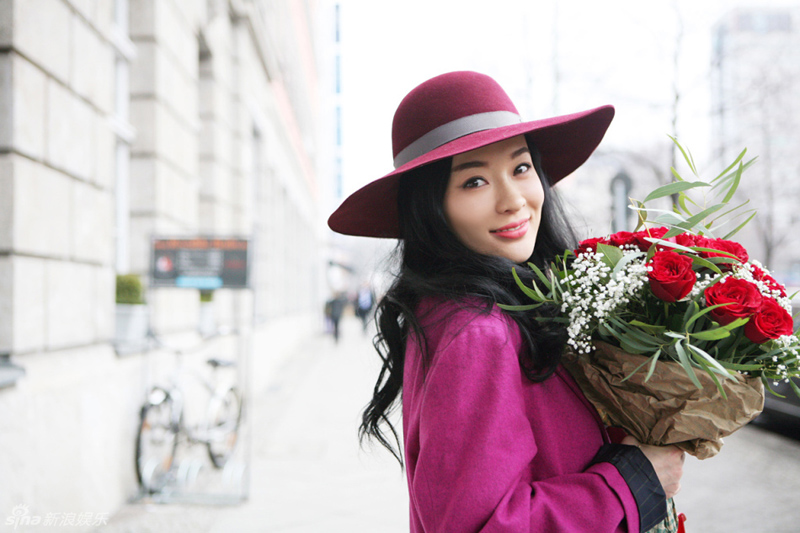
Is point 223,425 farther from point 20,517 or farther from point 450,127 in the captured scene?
point 450,127

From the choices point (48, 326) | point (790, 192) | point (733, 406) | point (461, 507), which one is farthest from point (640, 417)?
point (790, 192)

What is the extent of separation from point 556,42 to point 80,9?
8840 millimetres

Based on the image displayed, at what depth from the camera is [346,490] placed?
5.08m

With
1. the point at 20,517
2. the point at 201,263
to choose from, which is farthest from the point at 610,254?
the point at 201,263

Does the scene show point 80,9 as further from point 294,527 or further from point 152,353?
point 294,527

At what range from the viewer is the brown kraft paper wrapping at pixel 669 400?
1193 mm

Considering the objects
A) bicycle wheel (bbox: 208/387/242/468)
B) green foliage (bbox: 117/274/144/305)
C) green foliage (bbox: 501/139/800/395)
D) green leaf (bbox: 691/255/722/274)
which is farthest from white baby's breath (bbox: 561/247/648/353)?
bicycle wheel (bbox: 208/387/242/468)

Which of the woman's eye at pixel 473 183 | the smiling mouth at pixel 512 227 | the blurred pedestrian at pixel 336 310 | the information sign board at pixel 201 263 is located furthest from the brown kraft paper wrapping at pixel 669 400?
the blurred pedestrian at pixel 336 310

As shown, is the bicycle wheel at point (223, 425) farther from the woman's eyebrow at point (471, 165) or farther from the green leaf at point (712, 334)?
the green leaf at point (712, 334)

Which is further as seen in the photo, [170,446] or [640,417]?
[170,446]

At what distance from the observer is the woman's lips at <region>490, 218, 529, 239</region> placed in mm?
1478

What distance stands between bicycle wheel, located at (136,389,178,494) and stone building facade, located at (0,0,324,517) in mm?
123

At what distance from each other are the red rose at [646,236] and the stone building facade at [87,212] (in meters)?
3.05

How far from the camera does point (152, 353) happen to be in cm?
519
